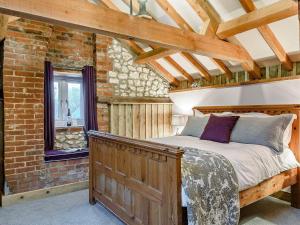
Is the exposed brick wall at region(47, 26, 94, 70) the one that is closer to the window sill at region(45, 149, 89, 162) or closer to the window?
the window

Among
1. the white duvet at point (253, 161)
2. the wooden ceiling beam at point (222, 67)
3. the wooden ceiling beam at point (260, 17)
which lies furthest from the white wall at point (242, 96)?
the wooden ceiling beam at point (260, 17)

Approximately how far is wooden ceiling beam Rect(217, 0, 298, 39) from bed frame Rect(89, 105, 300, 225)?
124 centimetres

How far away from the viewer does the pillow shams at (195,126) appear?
12.0 feet

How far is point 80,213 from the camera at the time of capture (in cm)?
287

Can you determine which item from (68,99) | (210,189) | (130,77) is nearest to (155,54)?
(130,77)

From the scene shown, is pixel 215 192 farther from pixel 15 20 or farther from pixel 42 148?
pixel 15 20

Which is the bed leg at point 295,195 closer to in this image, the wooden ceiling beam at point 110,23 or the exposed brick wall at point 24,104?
the wooden ceiling beam at point 110,23

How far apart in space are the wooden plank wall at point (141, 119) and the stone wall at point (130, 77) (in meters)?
0.27

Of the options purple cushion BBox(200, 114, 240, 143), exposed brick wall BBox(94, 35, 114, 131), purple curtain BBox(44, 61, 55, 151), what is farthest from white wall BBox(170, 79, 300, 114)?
purple curtain BBox(44, 61, 55, 151)

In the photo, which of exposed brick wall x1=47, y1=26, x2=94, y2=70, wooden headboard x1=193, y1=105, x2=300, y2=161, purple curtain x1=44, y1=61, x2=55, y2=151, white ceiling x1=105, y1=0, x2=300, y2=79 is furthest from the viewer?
exposed brick wall x1=47, y1=26, x2=94, y2=70

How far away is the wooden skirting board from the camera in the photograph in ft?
10.3

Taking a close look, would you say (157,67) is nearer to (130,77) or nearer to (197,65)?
(130,77)

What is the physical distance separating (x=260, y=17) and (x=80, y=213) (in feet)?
10.2

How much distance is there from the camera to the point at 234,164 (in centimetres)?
232
